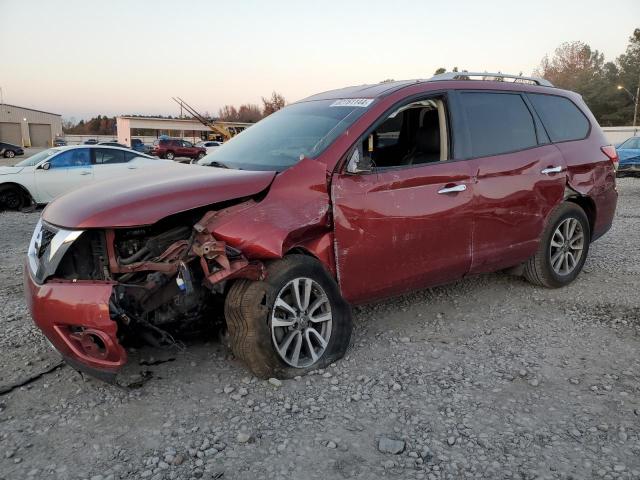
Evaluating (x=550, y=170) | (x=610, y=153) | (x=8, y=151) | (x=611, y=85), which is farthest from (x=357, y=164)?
(x=611, y=85)

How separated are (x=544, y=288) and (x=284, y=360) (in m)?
3.08

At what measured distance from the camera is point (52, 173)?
1095 cm

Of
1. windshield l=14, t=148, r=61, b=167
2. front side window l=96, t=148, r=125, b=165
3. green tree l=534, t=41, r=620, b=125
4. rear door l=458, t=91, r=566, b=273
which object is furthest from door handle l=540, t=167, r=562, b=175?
green tree l=534, t=41, r=620, b=125

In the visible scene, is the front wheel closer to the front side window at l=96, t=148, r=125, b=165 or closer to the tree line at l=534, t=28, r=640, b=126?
the front side window at l=96, t=148, r=125, b=165

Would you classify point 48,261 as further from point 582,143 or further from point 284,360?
point 582,143

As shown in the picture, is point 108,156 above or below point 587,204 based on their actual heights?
above

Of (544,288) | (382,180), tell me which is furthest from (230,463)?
(544,288)

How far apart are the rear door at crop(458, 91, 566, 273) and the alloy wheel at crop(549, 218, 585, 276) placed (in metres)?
0.32

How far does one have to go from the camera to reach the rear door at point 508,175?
13.8ft

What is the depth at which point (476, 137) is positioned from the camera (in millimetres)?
4238

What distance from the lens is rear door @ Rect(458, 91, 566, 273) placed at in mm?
4215

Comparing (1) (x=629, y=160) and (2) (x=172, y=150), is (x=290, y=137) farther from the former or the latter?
(2) (x=172, y=150)

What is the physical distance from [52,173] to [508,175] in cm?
976

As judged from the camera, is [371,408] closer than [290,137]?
Yes
